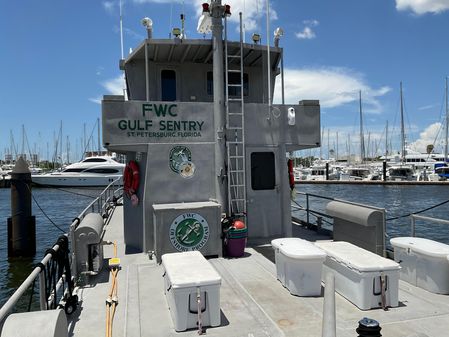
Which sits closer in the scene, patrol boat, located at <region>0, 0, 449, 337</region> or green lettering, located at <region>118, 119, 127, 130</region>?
patrol boat, located at <region>0, 0, 449, 337</region>

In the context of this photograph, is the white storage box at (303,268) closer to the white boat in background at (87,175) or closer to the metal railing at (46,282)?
the metal railing at (46,282)

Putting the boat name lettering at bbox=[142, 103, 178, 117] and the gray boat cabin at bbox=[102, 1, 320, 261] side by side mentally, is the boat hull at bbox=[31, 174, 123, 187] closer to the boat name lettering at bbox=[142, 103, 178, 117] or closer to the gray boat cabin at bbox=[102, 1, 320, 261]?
the gray boat cabin at bbox=[102, 1, 320, 261]

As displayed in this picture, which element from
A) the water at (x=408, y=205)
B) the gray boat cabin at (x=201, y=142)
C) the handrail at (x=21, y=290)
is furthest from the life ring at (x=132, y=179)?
the water at (x=408, y=205)

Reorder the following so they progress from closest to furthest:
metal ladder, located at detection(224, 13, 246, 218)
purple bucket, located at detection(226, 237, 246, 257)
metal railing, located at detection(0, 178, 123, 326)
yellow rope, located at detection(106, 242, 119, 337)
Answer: metal railing, located at detection(0, 178, 123, 326) < yellow rope, located at detection(106, 242, 119, 337) < purple bucket, located at detection(226, 237, 246, 257) < metal ladder, located at detection(224, 13, 246, 218)

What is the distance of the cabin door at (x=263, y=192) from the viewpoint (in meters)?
9.07

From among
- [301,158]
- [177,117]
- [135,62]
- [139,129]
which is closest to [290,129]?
[177,117]

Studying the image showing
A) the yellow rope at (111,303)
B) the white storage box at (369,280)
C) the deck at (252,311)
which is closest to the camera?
the deck at (252,311)

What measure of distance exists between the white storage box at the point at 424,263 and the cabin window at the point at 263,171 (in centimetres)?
341

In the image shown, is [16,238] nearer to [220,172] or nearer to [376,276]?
[220,172]

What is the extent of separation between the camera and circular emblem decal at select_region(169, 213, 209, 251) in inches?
301

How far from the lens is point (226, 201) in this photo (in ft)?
28.5

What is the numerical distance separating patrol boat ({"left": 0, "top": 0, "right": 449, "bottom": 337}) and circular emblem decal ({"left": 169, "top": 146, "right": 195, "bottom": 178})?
22 mm

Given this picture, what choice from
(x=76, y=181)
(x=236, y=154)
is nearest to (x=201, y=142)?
(x=236, y=154)

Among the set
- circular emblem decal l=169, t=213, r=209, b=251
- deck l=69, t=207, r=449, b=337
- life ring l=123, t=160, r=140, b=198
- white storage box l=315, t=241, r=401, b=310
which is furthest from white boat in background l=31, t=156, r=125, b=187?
white storage box l=315, t=241, r=401, b=310
